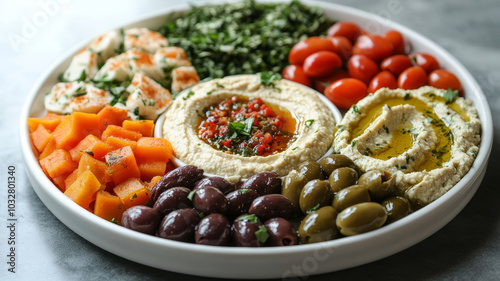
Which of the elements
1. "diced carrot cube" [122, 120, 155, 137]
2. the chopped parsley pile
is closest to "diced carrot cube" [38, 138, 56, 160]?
"diced carrot cube" [122, 120, 155, 137]

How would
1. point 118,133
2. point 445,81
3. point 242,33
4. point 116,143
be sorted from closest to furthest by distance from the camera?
point 116,143 → point 118,133 → point 445,81 → point 242,33

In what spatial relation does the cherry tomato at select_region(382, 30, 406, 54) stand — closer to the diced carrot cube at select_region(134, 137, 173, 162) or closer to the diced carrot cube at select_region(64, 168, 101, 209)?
the diced carrot cube at select_region(134, 137, 173, 162)

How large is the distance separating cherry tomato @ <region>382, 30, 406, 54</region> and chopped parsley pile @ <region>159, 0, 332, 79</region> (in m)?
0.81

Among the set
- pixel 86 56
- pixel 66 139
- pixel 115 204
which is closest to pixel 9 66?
pixel 86 56

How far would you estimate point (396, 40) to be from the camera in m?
5.63

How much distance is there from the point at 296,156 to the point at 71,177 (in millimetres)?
1742

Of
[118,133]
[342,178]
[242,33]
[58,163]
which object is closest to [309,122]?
[342,178]

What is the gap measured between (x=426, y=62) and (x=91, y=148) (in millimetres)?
3341

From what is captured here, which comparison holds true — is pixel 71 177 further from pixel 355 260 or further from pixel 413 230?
pixel 413 230

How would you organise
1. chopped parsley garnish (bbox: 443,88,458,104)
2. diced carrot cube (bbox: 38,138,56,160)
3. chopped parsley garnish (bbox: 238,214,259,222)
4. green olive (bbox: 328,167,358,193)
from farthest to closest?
chopped parsley garnish (bbox: 443,88,458,104) < diced carrot cube (bbox: 38,138,56,160) < green olive (bbox: 328,167,358,193) < chopped parsley garnish (bbox: 238,214,259,222)

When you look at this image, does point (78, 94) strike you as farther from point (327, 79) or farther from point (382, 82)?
point (382, 82)

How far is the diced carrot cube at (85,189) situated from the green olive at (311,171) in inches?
58.4

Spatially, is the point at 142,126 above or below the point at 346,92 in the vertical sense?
above

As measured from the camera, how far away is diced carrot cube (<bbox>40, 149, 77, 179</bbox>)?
159 inches
